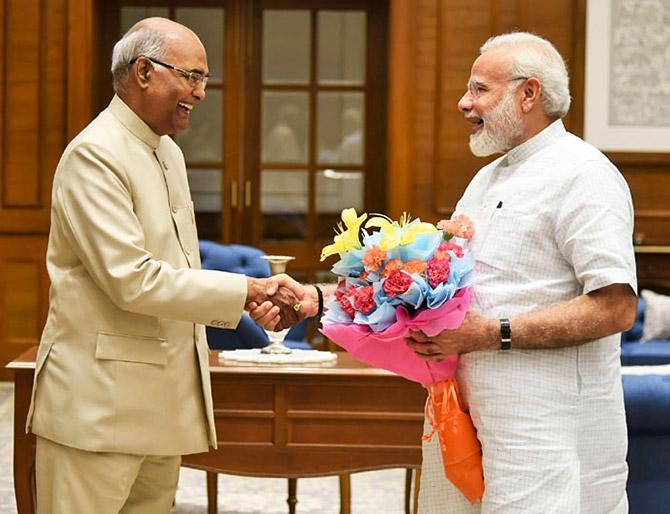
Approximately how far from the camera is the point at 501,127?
2652mm

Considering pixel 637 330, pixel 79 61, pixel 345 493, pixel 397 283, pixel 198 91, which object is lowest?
pixel 345 493

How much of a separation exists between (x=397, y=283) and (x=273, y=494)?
308 cm

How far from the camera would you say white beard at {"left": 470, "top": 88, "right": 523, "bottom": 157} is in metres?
2.63

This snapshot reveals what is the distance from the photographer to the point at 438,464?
2.75 meters

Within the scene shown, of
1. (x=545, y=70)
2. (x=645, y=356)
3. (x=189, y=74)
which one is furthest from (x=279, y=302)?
(x=645, y=356)

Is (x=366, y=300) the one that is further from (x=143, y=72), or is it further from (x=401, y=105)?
(x=401, y=105)

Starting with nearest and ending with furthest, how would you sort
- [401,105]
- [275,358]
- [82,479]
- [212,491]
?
[82,479]
[275,358]
[212,491]
[401,105]

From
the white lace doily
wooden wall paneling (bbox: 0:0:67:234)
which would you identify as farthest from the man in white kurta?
wooden wall paneling (bbox: 0:0:67:234)

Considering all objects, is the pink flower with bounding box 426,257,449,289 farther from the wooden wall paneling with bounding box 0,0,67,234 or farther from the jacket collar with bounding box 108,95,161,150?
the wooden wall paneling with bounding box 0,0,67,234

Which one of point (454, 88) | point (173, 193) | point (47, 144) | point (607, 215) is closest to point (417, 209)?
point (454, 88)

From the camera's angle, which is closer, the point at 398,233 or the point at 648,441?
the point at 398,233

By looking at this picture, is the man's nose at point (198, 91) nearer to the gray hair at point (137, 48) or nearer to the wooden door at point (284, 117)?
the gray hair at point (137, 48)

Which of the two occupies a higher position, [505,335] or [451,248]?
[451,248]

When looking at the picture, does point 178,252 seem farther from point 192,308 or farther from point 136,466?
point 136,466
